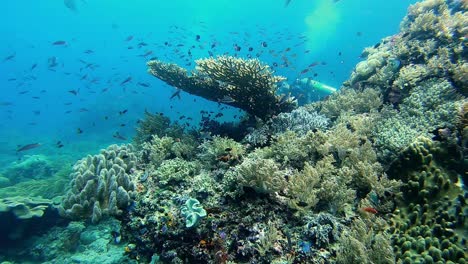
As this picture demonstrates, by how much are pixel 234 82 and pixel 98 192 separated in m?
4.05

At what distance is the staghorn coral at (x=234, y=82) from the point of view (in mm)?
7180

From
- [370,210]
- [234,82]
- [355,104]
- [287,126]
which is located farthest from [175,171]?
[355,104]

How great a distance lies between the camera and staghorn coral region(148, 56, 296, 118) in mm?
7180

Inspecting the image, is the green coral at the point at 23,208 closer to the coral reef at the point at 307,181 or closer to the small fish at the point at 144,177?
the coral reef at the point at 307,181

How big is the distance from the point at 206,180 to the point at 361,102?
504 centimetres

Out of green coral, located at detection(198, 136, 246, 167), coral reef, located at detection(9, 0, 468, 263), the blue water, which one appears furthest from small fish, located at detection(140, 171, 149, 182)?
the blue water

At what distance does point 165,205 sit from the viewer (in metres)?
5.45

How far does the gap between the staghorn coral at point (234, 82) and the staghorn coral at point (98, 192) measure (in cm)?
327

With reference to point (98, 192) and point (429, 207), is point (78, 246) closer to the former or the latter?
point (98, 192)

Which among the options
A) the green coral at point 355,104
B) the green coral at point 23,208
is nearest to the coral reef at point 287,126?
the green coral at point 355,104

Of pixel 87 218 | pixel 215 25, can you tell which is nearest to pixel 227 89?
pixel 87 218

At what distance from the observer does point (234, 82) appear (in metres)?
7.41

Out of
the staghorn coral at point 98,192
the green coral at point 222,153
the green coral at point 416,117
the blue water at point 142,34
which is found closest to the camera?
the green coral at point 416,117

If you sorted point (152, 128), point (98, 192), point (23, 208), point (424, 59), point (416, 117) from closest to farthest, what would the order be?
point (98, 192) < point (416, 117) < point (23, 208) < point (424, 59) < point (152, 128)
